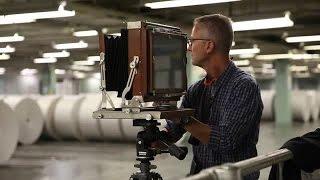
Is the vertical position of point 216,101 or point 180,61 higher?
point 180,61

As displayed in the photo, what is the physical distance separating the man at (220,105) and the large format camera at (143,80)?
0.13m

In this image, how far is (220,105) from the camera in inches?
105

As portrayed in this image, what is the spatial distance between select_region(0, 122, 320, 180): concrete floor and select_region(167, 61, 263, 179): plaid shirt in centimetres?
534

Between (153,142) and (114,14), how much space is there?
12.5m

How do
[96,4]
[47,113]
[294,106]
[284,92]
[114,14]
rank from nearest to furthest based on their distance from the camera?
1. [96,4]
2. [114,14]
3. [47,113]
4. [284,92]
5. [294,106]

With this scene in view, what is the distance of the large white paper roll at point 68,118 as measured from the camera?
1706 cm

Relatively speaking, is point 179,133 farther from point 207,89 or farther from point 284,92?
point 284,92

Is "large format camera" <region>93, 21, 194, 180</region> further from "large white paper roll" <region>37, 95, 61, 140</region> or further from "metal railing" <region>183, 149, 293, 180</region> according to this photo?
"large white paper roll" <region>37, 95, 61, 140</region>

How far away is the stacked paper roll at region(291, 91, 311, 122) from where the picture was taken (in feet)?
89.4

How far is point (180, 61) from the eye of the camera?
265 centimetres

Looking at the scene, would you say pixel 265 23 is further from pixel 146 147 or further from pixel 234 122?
pixel 146 147

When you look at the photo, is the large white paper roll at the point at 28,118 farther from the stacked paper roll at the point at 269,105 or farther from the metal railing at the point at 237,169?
Result: the stacked paper roll at the point at 269,105

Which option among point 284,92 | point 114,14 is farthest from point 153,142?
point 284,92

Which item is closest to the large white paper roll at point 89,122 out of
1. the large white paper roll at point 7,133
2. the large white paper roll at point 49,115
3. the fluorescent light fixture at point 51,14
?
the large white paper roll at point 49,115
